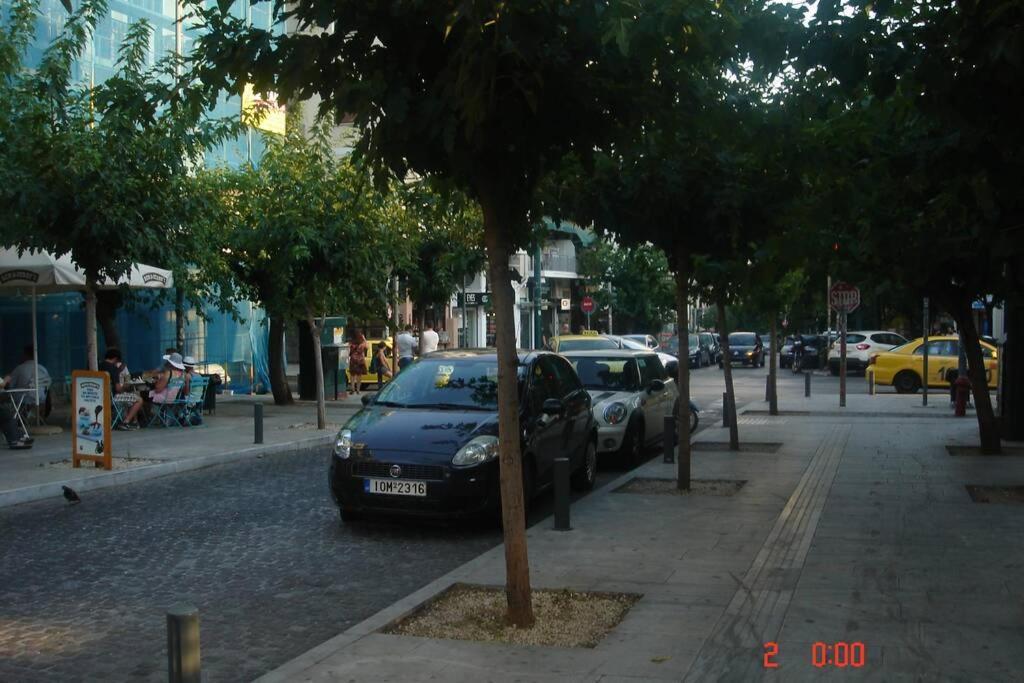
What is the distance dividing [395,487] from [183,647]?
5.74 meters

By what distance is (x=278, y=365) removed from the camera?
80.8 ft

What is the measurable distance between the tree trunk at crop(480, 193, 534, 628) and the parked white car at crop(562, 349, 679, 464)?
7.60 m

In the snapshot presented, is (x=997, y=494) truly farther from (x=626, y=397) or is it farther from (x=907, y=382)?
(x=907, y=382)

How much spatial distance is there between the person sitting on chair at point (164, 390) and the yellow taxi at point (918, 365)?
19265 millimetres

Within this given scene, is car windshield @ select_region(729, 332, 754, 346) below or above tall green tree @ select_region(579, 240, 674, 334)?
below

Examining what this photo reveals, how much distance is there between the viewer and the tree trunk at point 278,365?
2431cm

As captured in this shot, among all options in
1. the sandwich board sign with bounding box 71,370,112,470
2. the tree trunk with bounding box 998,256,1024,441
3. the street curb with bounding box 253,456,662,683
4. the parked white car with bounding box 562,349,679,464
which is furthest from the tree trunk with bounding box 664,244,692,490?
the sandwich board sign with bounding box 71,370,112,470

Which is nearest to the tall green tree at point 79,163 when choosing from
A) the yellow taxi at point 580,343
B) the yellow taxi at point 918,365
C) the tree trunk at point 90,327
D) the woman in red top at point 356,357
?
the tree trunk at point 90,327

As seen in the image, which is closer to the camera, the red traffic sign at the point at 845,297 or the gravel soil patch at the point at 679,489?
the gravel soil patch at the point at 679,489

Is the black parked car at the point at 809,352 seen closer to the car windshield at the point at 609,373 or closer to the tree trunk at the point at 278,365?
the tree trunk at the point at 278,365

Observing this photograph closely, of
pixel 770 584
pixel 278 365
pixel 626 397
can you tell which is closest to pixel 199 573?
pixel 770 584

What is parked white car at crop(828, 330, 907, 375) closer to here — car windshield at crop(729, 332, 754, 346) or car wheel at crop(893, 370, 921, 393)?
car wheel at crop(893, 370, 921, 393)

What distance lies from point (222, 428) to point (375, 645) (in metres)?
13.5

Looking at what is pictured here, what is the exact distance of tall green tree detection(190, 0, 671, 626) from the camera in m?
Result: 6.10
